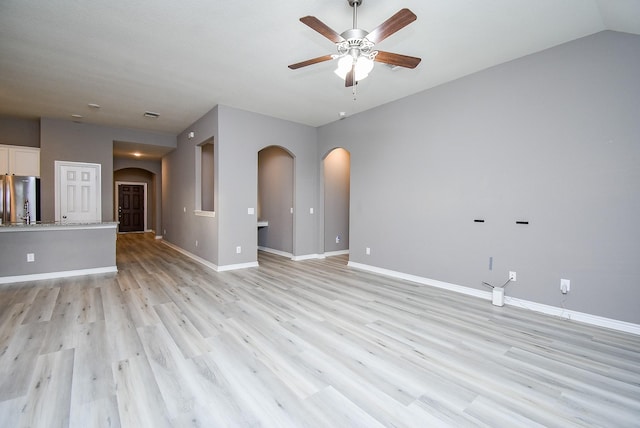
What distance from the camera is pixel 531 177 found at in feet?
10.8

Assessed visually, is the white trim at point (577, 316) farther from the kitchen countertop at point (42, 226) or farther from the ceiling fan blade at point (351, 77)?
the kitchen countertop at point (42, 226)

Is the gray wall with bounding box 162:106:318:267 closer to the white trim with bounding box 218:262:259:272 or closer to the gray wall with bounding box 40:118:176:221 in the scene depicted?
the white trim with bounding box 218:262:259:272

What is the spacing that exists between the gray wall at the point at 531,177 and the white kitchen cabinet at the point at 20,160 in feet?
22.5

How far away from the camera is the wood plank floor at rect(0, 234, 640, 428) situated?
162cm

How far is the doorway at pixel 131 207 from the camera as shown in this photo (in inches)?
429

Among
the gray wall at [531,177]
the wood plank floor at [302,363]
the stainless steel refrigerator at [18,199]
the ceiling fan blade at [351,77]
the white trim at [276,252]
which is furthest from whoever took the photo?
the white trim at [276,252]

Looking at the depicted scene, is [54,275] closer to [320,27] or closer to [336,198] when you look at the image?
[336,198]

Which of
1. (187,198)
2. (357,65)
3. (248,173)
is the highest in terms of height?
(357,65)

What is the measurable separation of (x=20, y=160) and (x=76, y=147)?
2.97 feet

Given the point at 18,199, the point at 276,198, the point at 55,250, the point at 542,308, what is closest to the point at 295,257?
the point at 276,198

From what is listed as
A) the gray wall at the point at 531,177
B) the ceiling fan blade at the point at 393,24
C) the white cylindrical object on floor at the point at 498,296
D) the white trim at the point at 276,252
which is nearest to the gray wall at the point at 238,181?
the white trim at the point at 276,252

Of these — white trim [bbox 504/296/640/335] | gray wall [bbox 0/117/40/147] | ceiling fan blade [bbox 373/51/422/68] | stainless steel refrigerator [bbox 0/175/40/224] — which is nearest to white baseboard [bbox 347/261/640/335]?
white trim [bbox 504/296/640/335]

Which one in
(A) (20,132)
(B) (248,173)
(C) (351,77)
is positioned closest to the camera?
(C) (351,77)

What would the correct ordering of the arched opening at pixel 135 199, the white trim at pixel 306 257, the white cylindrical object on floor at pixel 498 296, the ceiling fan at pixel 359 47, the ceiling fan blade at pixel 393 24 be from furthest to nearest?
the arched opening at pixel 135 199
the white trim at pixel 306 257
the white cylindrical object on floor at pixel 498 296
the ceiling fan at pixel 359 47
the ceiling fan blade at pixel 393 24
